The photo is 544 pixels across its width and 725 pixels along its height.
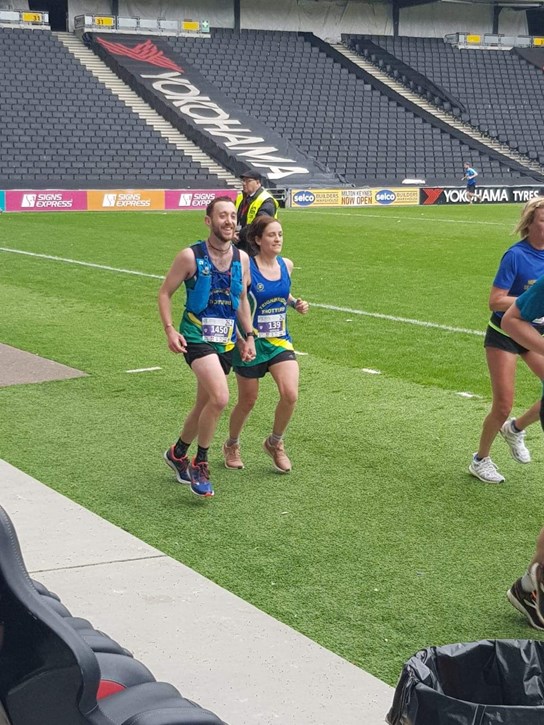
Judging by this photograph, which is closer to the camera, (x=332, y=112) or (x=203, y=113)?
(x=203, y=113)

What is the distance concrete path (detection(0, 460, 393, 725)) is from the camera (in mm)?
3855

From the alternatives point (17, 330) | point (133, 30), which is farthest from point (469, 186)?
point (17, 330)

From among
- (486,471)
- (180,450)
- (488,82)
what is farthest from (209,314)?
(488,82)

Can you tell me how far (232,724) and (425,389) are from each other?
6.16 m

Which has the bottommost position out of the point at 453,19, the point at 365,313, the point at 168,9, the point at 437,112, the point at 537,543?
the point at 365,313

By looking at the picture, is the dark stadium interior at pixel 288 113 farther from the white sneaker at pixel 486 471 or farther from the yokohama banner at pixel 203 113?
the white sneaker at pixel 486 471

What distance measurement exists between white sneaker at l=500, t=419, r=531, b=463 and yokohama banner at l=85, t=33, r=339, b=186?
31323mm

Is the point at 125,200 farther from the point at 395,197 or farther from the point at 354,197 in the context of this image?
the point at 395,197

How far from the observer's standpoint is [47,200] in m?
33.9

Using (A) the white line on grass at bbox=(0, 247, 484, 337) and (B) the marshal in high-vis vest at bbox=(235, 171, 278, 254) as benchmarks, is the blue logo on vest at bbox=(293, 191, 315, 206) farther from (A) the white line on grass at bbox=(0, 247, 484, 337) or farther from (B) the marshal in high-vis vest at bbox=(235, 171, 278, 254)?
(B) the marshal in high-vis vest at bbox=(235, 171, 278, 254)

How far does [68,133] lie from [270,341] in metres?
34.9

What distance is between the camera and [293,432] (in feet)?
27.1

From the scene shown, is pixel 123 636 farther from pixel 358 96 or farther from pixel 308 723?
pixel 358 96

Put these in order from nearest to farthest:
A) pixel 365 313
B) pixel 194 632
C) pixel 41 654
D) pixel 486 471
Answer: pixel 41 654 < pixel 194 632 < pixel 486 471 < pixel 365 313
